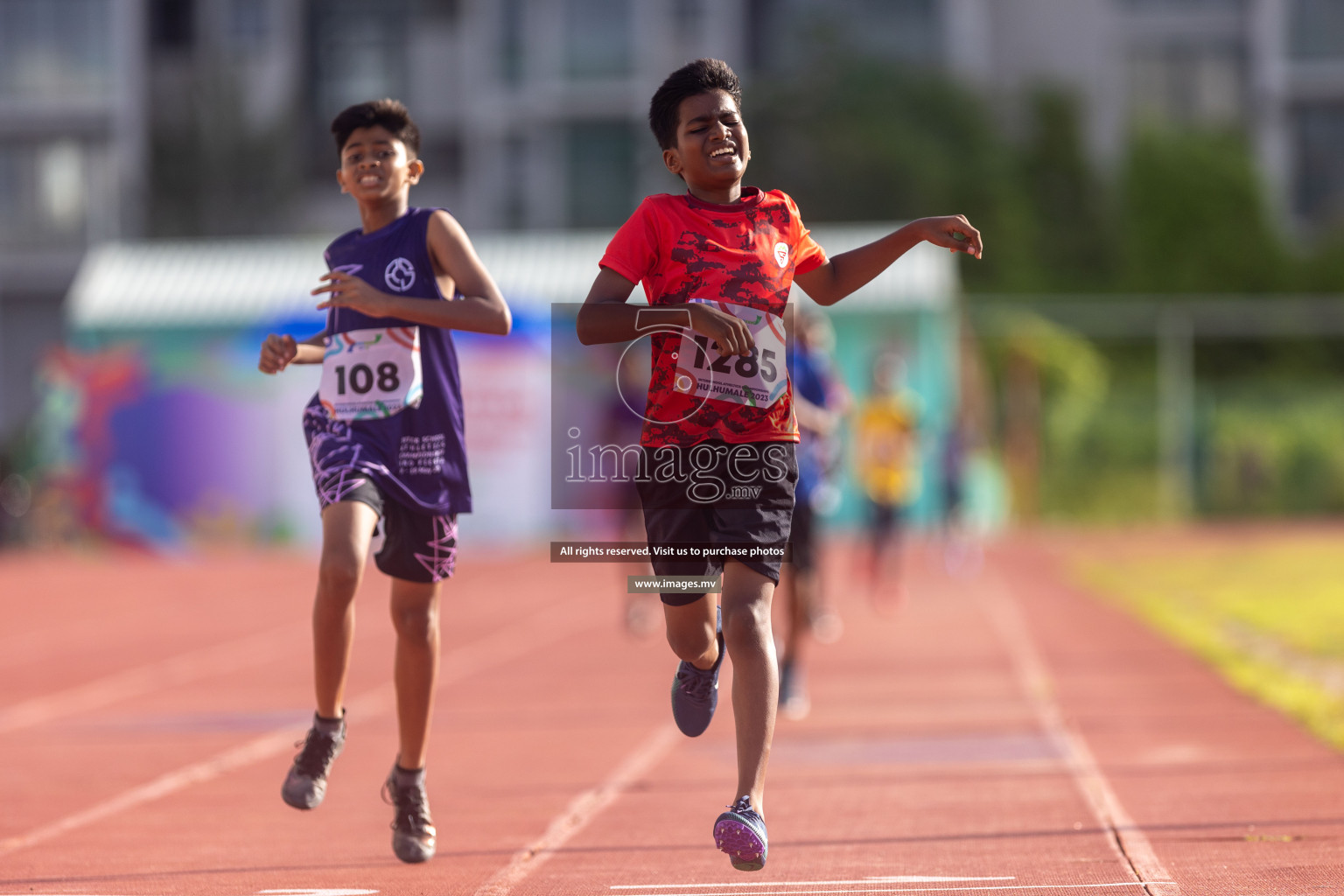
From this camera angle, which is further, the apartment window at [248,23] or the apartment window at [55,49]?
the apartment window at [248,23]

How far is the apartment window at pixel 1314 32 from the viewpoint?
123 feet

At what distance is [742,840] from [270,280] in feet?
76.0

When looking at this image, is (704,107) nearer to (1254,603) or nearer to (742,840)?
(742,840)

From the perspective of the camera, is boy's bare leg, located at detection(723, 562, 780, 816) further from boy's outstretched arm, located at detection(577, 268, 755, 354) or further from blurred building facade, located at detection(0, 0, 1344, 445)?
blurred building facade, located at detection(0, 0, 1344, 445)

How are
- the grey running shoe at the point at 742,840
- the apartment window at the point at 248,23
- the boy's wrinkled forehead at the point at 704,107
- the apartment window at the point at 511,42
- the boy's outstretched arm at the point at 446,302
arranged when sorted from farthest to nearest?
the apartment window at the point at 248,23 → the apartment window at the point at 511,42 → the boy's outstretched arm at the point at 446,302 → the boy's wrinkled forehead at the point at 704,107 → the grey running shoe at the point at 742,840

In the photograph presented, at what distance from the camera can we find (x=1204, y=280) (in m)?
36.2

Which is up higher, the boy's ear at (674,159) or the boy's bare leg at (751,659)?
the boy's ear at (674,159)

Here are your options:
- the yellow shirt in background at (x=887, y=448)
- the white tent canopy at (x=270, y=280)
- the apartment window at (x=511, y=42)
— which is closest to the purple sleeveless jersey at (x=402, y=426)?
the yellow shirt in background at (x=887, y=448)

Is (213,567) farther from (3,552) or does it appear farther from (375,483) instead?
(375,483)

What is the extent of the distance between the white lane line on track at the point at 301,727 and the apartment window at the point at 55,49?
27.4 meters

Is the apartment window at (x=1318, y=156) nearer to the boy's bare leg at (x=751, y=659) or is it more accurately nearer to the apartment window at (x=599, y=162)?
the apartment window at (x=599, y=162)

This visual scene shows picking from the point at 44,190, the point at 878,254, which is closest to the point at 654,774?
the point at 878,254

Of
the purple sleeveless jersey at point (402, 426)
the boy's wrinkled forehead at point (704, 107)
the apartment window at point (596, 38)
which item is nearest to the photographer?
the boy's wrinkled forehead at point (704, 107)

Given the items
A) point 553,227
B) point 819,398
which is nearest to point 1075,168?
point 553,227
